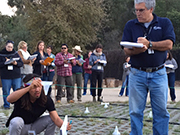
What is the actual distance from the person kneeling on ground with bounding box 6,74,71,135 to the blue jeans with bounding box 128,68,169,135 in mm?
1161

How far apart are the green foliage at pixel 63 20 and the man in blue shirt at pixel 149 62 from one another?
20.3 metres

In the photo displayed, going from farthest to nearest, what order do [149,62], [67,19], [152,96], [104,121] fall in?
1. [67,19]
2. [104,121]
3. [152,96]
4. [149,62]

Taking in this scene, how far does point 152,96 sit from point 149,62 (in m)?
0.48

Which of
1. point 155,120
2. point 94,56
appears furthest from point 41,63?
point 155,120

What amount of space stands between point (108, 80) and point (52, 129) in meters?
13.2

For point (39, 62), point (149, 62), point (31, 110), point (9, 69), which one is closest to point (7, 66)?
point (9, 69)

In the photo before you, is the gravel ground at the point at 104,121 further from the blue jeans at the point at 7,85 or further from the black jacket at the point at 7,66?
the black jacket at the point at 7,66

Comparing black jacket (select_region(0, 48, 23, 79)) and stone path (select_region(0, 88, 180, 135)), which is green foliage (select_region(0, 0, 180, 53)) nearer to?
black jacket (select_region(0, 48, 23, 79))

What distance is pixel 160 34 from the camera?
12.3ft

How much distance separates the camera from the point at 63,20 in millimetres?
24438

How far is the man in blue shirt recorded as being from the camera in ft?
12.2

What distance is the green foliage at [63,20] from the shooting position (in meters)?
24.2

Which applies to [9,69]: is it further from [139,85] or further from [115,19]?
[115,19]

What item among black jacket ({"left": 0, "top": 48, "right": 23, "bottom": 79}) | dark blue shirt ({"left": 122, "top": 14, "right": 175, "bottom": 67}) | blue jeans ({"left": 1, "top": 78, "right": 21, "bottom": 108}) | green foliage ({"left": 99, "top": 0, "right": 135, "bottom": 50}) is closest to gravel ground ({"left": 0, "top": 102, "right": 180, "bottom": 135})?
blue jeans ({"left": 1, "top": 78, "right": 21, "bottom": 108})
